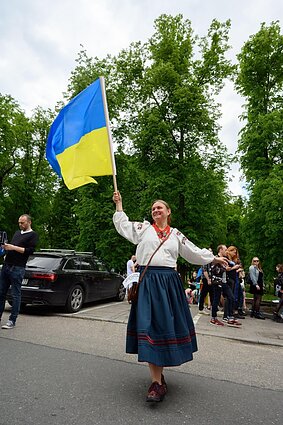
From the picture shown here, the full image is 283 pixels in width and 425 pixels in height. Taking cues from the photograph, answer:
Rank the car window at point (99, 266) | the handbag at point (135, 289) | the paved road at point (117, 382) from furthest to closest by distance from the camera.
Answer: the car window at point (99, 266) < the handbag at point (135, 289) < the paved road at point (117, 382)

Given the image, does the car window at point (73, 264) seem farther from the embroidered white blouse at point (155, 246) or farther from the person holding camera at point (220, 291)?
the embroidered white blouse at point (155, 246)

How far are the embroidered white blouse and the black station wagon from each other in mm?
4960

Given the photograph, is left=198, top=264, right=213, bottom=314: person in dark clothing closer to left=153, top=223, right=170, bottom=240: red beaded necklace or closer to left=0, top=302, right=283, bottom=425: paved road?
left=0, top=302, right=283, bottom=425: paved road

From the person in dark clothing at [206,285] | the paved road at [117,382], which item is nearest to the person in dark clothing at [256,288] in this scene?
the person in dark clothing at [206,285]

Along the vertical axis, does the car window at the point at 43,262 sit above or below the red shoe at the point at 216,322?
above

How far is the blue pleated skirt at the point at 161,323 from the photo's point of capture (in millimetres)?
3285

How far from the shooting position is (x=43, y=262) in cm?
861

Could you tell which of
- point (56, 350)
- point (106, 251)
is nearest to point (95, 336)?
point (56, 350)

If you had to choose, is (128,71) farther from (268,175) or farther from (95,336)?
(95,336)

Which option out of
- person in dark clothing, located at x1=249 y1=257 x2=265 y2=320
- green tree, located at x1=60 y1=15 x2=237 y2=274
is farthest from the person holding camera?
green tree, located at x1=60 y1=15 x2=237 y2=274

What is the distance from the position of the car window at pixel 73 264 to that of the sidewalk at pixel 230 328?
115 centimetres

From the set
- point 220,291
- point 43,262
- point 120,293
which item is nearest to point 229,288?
point 220,291

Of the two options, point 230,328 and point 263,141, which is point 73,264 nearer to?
point 230,328

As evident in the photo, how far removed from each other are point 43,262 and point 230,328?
4701mm
